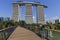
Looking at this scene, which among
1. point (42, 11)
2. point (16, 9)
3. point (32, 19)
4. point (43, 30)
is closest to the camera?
point (43, 30)

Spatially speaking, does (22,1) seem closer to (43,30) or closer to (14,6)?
(14,6)

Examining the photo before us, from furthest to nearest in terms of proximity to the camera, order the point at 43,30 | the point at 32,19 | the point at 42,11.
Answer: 1. the point at 42,11
2. the point at 32,19
3. the point at 43,30

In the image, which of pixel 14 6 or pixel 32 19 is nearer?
pixel 32 19

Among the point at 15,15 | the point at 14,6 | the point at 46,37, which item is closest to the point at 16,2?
the point at 14,6

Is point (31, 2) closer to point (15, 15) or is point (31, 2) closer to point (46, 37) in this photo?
point (15, 15)

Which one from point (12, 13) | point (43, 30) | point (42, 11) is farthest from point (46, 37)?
point (42, 11)

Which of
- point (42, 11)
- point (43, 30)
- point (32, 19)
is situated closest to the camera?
point (43, 30)

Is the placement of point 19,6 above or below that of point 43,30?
above

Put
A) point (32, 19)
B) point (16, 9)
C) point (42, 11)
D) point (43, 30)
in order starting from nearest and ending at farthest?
point (43, 30) → point (32, 19) → point (16, 9) → point (42, 11)

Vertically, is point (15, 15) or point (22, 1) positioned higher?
point (22, 1)
